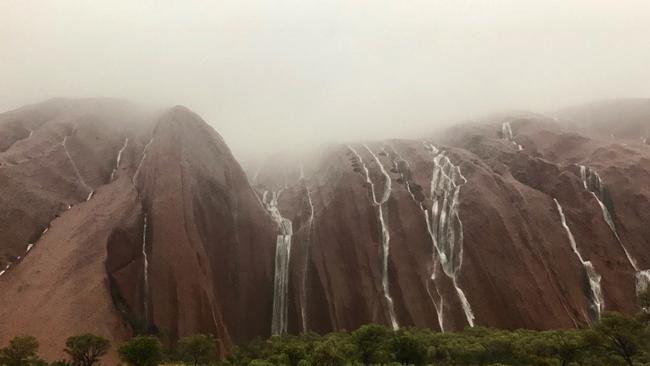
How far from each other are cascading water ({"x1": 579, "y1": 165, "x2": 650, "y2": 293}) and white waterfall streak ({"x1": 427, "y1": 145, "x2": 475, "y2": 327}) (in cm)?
1874

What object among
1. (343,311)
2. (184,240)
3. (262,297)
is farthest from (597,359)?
(184,240)

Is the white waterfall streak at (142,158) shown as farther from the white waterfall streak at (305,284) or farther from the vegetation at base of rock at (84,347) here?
the vegetation at base of rock at (84,347)

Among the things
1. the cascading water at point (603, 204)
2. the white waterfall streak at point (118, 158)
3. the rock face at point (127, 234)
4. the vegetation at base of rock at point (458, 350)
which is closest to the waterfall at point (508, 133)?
the cascading water at point (603, 204)

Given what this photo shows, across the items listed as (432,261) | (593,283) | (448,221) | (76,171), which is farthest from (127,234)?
(593,283)

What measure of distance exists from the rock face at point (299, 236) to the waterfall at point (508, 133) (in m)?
4.24

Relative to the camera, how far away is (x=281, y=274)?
233 ft

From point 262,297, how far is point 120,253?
1978 centimetres

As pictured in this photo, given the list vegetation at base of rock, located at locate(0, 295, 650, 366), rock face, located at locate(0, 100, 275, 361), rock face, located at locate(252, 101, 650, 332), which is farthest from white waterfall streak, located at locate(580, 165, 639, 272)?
rock face, located at locate(0, 100, 275, 361)

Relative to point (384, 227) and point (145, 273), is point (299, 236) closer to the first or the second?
point (384, 227)

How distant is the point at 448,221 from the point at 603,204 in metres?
23.1

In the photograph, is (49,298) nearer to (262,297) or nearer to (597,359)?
(262,297)

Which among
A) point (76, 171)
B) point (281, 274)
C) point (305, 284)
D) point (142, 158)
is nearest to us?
point (305, 284)

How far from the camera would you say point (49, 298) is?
52.7 metres

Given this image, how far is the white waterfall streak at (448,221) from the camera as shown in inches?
2591
